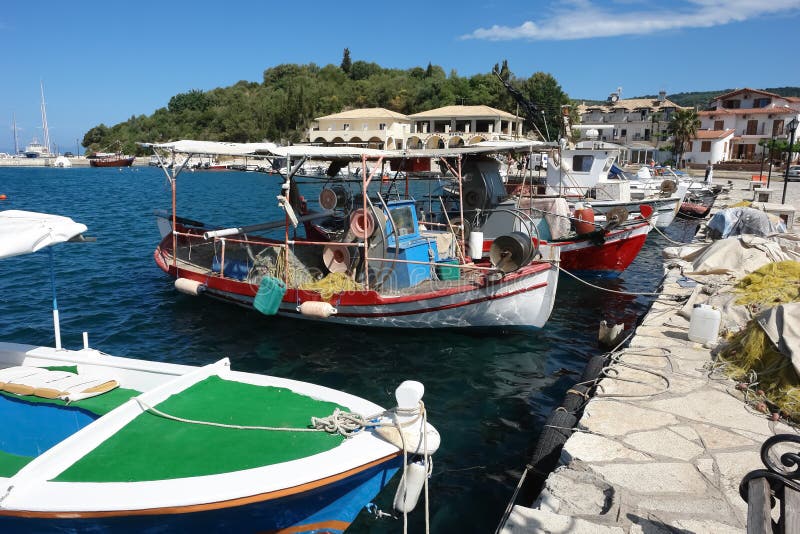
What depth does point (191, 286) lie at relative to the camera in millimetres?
12617

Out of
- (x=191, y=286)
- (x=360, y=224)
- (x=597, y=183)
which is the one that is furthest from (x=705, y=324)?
(x=597, y=183)

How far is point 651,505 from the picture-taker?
15.8 ft

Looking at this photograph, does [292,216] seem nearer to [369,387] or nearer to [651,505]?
[369,387]

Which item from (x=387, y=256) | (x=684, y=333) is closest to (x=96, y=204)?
(x=387, y=256)

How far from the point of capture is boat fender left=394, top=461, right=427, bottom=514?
16.7ft

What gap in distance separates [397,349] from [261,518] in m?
6.56

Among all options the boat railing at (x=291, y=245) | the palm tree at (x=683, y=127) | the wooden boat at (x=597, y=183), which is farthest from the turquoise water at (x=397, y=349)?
the palm tree at (x=683, y=127)

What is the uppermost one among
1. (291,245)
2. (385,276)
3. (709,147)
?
(709,147)

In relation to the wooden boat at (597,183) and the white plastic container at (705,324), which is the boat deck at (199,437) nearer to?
the white plastic container at (705,324)

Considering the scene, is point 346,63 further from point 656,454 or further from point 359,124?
point 656,454

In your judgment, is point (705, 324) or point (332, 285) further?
point (332, 285)

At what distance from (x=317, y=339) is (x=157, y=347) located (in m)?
3.29

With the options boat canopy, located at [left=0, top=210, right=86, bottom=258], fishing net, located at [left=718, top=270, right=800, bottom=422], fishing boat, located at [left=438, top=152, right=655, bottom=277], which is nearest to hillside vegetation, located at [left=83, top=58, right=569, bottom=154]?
fishing boat, located at [left=438, top=152, right=655, bottom=277]

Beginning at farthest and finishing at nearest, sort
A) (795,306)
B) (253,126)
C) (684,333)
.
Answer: (253,126) → (684,333) → (795,306)
